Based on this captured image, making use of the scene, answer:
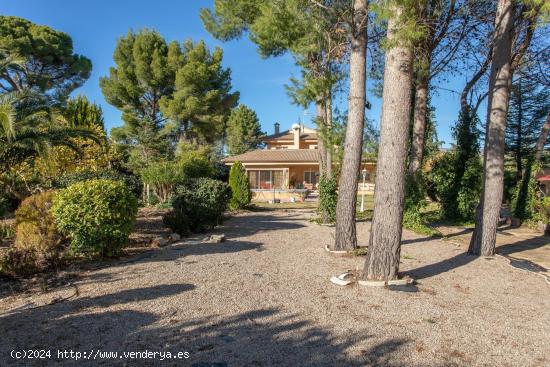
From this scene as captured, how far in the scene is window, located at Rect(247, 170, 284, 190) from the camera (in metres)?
31.4

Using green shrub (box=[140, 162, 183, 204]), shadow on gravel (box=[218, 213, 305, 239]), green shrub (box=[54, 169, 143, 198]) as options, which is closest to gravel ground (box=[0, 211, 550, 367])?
shadow on gravel (box=[218, 213, 305, 239])

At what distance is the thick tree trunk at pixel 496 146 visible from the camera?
809cm

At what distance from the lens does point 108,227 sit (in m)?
6.41

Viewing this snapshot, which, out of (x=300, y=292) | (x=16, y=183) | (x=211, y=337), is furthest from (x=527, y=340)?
(x=16, y=183)

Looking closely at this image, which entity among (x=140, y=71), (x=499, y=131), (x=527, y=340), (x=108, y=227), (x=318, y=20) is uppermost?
(x=140, y=71)

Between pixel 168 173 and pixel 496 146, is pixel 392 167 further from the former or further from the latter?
pixel 168 173

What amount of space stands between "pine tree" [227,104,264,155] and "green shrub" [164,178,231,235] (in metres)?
35.0

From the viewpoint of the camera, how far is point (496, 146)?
812 cm

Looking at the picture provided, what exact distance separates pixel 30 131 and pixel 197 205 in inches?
161

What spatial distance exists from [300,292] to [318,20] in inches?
239

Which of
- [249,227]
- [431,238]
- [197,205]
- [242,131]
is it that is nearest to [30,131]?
[197,205]

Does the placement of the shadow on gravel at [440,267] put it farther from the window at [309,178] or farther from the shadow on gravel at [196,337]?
the window at [309,178]

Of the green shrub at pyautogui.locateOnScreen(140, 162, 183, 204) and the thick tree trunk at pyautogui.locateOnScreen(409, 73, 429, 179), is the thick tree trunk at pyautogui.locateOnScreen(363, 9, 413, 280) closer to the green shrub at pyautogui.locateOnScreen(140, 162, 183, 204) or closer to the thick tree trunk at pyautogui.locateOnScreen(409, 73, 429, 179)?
the thick tree trunk at pyautogui.locateOnScreen(409, 73, 429, 179)

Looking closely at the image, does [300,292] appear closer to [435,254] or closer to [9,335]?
[9,335]
